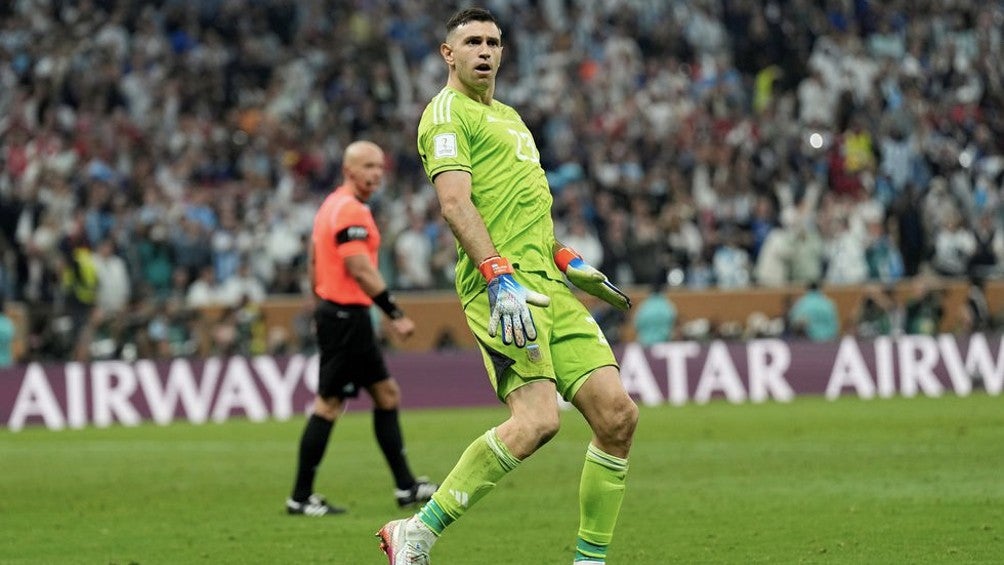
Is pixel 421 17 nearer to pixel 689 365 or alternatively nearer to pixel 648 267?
pixel 648 267

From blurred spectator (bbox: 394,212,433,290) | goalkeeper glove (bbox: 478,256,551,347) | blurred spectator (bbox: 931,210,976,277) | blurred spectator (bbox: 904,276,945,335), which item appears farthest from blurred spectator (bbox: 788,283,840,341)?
goalkeeper glove (bbox: 478,256,551,347)

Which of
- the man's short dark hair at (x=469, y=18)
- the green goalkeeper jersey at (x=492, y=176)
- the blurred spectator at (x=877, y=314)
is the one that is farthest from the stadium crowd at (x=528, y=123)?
the green goalkeeper jersey at (x=492, y=176)

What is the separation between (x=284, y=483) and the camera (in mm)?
14484

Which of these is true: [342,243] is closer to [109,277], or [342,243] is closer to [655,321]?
[109,277]

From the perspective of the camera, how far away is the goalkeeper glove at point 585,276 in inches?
326

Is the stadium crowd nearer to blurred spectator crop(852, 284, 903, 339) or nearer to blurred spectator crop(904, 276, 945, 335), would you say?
blurred spectator crop(852, 284, 903, 339)

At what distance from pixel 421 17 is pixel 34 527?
69.7ft

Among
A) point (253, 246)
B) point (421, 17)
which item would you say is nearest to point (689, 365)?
point (253, 246)

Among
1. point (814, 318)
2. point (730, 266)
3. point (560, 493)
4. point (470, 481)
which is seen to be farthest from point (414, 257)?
point (470, 481)

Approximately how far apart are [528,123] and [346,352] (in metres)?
17.0

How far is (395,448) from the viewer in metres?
12.4

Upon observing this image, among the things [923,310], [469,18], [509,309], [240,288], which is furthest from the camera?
[923,310]

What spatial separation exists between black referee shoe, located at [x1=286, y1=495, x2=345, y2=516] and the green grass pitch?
166mm

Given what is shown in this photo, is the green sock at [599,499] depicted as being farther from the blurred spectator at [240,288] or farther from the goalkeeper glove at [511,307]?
the blurred spectator at [240,288]
